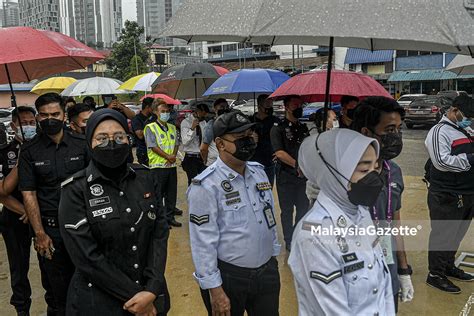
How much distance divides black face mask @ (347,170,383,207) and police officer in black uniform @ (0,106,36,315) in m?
2.76

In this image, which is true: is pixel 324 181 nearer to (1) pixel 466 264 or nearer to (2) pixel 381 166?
(2) pixel 381 166

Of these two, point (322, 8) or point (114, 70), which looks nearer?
point (322, 8)

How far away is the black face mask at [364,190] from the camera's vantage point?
1.83 m

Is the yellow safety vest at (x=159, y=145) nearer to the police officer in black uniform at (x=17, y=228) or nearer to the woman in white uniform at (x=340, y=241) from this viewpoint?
the police officer in black uniform at (x=17, y=228)

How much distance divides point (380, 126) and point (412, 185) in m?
6.01

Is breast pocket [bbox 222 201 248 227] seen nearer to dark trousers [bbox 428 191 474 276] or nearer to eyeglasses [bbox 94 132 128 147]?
eyeglasses [bbox 94 132 128 147]

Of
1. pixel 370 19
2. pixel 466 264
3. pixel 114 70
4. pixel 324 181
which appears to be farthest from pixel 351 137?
pixel 114 70

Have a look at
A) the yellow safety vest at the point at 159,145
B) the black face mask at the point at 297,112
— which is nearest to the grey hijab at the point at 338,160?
the black face mask at the point at 297,112

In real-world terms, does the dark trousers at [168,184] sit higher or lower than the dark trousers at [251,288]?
lower

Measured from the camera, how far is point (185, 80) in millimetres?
7090

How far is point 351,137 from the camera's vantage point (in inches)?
73.8

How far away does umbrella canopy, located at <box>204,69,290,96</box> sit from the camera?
5.55 metres

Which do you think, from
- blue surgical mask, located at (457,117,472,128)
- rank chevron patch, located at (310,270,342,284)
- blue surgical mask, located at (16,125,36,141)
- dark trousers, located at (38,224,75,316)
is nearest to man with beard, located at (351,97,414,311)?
rank chevron patch, located at (310,270,342,284)

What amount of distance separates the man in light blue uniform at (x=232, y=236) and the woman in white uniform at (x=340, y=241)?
0.60 metres
